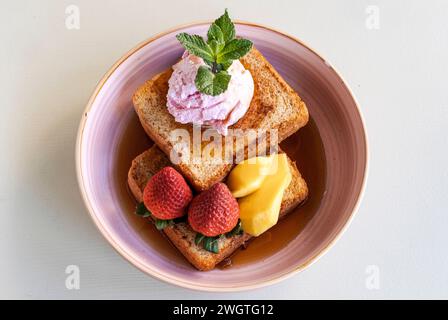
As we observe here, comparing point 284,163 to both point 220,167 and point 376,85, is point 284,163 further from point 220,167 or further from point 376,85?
point 376,85

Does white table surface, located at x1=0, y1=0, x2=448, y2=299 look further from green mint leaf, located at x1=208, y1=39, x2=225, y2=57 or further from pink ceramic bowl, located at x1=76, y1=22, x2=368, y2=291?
green mint leaf, located at x1=208, y1=39, x2=225, y2=57

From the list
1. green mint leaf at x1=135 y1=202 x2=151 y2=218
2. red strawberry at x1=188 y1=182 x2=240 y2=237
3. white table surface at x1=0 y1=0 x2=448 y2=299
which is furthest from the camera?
white table surface at x1=0 y1=0 x2=448 y2=299

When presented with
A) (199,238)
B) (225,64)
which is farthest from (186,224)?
(225,64)

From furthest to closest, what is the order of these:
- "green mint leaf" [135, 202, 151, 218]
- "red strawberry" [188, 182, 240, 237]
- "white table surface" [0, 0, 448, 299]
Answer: "white table surface" [0, 0, 448, 299]
"green mint leaf" [135, 202, 151, 218]
"red strawberry" [188, 182, 240, 237]

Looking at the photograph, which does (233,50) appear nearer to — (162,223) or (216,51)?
(216,51)

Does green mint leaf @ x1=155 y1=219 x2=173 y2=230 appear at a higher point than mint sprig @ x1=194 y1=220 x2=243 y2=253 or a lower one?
higher

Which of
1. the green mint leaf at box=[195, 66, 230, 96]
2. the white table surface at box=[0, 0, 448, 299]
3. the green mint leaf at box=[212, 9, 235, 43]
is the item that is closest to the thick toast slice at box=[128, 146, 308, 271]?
the white table surface at box=[0, 0, 448, 299]

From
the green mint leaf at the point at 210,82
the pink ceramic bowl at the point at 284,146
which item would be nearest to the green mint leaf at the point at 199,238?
the pink ceramic bowl at the point at 284,146

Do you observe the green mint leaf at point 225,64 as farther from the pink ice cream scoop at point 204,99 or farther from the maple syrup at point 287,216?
the maple syrup at point 287,216
